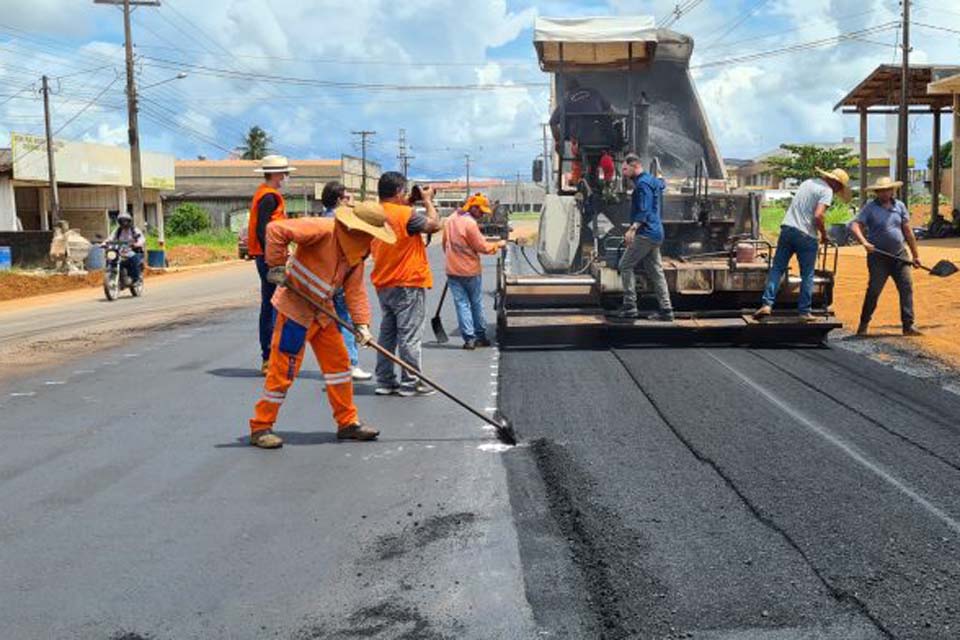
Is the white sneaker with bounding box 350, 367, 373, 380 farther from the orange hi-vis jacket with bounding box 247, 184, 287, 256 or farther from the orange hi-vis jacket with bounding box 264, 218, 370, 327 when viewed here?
the orange hi-vis jacket with bounding box 264, 218, 370, 327

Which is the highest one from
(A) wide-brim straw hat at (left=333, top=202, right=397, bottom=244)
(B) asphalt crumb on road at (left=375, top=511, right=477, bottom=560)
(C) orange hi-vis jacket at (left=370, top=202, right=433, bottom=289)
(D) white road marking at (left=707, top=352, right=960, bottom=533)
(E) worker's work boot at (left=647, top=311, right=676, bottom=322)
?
(A) wide-brim straw hat at (left=333, top=202, right=397, bottom=244)

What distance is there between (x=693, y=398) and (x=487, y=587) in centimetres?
393

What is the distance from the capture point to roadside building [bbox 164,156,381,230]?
6712 centimetres

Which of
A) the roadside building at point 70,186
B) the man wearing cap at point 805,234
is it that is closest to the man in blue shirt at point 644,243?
the man wearing cap at point 805,234

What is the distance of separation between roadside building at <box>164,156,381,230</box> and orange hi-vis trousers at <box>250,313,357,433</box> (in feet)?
188

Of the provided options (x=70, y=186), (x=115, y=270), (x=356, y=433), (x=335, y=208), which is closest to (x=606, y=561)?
(x=356, y=433)

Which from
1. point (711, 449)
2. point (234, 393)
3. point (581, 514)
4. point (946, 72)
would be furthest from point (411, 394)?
point (946, 72)

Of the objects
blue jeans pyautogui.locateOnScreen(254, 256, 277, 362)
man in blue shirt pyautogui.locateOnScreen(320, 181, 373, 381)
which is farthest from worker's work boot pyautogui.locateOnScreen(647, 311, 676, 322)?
blue jeans pyautogui.locateOnScreen(254, 256, 277, 362)

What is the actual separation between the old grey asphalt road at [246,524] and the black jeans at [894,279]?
16.0 feet

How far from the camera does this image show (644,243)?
392 inches

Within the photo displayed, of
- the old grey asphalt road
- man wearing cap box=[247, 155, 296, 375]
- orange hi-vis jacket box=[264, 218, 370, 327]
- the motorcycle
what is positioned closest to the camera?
the old grey asphalt road

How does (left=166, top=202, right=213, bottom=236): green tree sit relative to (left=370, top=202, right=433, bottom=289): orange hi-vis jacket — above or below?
above

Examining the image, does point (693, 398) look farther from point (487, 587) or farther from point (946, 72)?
point (946, 72)

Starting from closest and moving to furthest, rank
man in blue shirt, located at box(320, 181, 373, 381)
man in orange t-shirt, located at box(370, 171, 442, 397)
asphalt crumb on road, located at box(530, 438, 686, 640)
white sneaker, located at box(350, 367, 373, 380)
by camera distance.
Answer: asphalt crumb on road, located at box(530, 438, 686, 640), man in orange t-shirt, located at box(370, 171, 442, 397), man in blue shirt, located at box(320, 181, 373, 381), white sneaker, located at box(350, 367, 373, 380)
